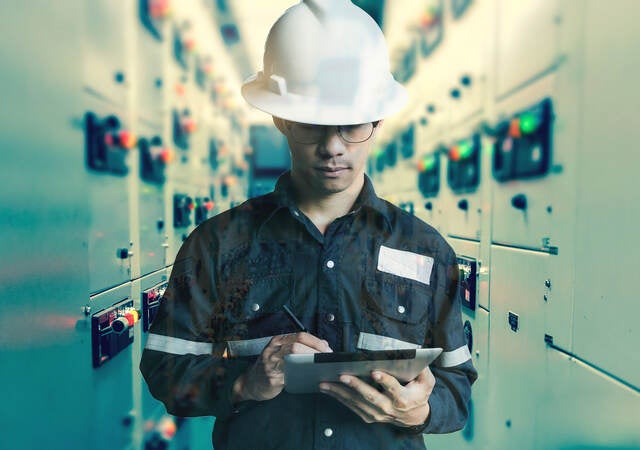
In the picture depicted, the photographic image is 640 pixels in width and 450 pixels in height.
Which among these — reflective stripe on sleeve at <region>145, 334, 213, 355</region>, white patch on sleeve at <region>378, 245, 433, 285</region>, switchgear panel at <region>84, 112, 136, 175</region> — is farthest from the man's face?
switchgear panel at <region>84, 112, 136, 175</region>

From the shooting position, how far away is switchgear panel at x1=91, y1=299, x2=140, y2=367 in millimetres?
1417

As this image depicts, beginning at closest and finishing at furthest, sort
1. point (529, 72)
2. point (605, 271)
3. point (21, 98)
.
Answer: point (21, 98) → point (605, 271) → point (529, 72)

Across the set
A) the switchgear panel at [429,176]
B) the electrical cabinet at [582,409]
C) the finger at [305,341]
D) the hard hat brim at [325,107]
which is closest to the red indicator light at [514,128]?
the switchgear panel at [429,176]

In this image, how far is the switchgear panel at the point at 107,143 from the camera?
53.4 inches

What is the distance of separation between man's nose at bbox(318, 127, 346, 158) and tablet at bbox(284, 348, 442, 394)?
461mm

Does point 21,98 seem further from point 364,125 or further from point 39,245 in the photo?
point 364,125

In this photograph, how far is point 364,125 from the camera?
1.15 m

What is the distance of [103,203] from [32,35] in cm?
50

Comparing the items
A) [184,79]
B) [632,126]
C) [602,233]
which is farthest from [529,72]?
[184,79]

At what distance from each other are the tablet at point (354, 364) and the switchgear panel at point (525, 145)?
0.93 m

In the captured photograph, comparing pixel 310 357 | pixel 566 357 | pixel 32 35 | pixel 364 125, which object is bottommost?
pixel 566 357

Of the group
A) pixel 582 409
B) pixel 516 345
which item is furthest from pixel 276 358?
pixel 516 345

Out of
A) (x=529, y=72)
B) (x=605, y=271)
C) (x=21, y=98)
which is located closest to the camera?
(x=21, y=98)

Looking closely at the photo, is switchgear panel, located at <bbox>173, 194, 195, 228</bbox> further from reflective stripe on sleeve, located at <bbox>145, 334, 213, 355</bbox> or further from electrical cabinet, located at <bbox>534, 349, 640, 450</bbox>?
electrical cabinet, located at <bbox>534, 349, 640, 450</bbox>
